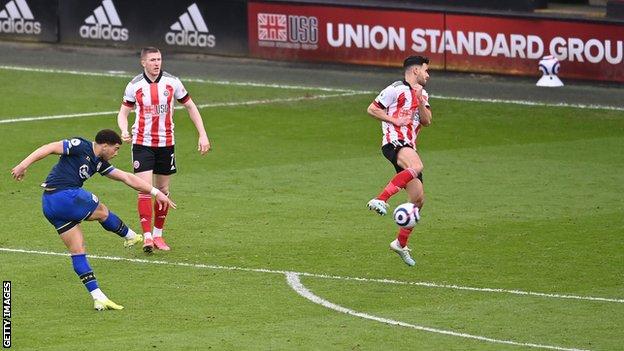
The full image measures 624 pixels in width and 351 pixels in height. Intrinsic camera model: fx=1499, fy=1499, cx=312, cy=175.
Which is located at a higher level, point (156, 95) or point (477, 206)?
point (156, 95)

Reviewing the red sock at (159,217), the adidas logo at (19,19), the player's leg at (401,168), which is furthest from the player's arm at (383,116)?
the adidas logo at (19,19)

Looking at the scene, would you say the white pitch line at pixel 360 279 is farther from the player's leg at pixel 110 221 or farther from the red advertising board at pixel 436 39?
the red advertising board at pixel 436 39

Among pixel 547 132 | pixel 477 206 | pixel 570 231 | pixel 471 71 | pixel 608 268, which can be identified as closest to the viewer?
pixel 608 268

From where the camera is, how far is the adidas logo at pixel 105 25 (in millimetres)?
37062

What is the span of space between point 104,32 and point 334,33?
6307mm

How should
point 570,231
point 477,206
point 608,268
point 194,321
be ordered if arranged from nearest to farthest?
point 194,321, point 608,268, point 570,231, point 477,206

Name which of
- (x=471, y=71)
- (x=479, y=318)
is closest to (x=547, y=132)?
(x=471, y=71)

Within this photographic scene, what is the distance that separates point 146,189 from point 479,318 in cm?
375

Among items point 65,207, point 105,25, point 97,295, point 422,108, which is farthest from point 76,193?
point 105,25

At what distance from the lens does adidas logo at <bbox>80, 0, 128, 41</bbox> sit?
37.1m

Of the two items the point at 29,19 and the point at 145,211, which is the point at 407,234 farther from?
the point at 29,19

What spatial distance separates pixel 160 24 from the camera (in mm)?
36656

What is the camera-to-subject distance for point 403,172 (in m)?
17.6

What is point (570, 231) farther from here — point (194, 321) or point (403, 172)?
point (194, 321)
